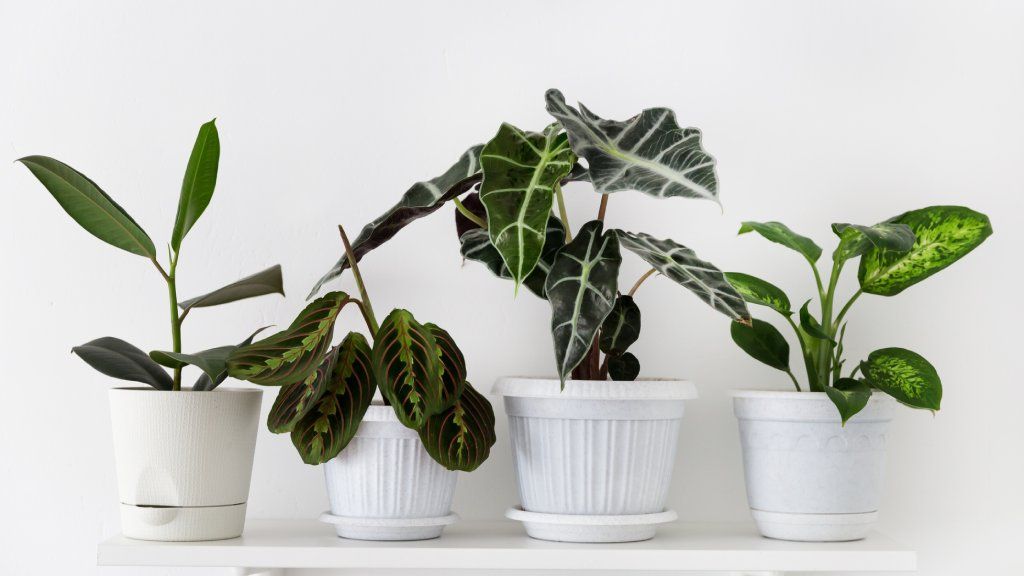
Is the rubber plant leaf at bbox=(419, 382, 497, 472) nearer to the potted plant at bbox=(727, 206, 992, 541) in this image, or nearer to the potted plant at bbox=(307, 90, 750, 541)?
the potted plant at bbox=(307, 90, 750, 541)

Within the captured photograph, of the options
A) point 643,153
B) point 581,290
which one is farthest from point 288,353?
point 643,153

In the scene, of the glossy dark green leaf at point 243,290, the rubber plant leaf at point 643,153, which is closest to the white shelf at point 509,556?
the glossy dark green leaf at point 243,290

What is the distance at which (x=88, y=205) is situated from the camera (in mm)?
905

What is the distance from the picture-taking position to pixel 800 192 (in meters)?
1.17

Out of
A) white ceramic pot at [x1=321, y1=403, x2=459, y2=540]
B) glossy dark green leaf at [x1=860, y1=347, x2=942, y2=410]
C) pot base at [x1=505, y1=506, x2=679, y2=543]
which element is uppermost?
glossy dark green leaf at [x1=860, y1=347, x2=942, y2=410]

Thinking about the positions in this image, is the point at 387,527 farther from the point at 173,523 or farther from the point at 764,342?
the point at 764,342

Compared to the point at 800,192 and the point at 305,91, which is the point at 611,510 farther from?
the point at 305,91

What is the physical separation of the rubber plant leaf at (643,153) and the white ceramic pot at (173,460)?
1.48 feet

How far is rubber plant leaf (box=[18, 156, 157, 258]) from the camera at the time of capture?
89 centimetres

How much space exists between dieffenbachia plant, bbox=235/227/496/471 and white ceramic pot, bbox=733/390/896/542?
32cm

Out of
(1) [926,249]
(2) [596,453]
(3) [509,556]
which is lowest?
(3) [509,556]

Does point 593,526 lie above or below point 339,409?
below

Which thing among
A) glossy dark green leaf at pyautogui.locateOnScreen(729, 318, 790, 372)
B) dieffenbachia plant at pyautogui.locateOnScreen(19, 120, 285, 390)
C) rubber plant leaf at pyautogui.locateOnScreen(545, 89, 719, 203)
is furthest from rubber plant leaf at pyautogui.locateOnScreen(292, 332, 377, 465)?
glossy dark green leaf at pyautogui.locateOnScreen(729, 318, 790, 372)

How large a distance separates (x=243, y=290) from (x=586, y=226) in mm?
381
